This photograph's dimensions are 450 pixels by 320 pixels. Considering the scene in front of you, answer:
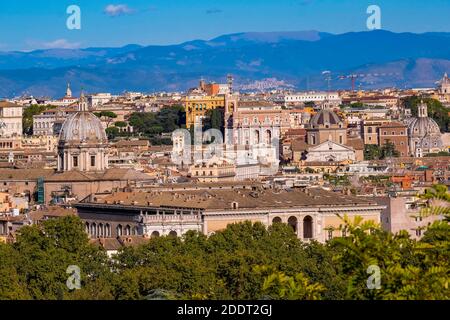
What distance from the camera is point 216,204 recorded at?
53312 millimetres

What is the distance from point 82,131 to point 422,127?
146 feet

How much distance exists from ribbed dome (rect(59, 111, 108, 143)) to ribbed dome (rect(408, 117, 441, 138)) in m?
42.4

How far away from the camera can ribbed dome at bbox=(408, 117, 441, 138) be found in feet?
380

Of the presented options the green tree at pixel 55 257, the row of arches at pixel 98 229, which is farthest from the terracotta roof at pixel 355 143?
the green tree at pixel 55 257

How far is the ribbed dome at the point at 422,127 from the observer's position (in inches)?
4562

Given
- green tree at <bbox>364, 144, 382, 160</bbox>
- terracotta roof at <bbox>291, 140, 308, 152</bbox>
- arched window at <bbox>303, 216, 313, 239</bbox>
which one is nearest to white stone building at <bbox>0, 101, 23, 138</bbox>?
terracotta roof at <bbox>291, 140, 308, 152</bbox>

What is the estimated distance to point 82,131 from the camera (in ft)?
247

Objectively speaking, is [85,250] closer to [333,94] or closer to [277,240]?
[277,240]

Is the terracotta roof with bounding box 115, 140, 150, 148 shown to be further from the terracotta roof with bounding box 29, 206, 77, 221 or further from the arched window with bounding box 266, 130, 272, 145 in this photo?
the terracotta roof with bounding box 29, 206, 77, 221

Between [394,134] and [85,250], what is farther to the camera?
[394,134]

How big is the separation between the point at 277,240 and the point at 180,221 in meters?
7.67

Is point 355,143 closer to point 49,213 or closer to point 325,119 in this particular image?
point 325,119

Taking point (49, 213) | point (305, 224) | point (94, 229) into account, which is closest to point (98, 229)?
point (94, 229)

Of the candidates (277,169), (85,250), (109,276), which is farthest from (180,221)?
(277,169)
